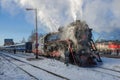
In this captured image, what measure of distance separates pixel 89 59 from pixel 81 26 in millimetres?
3185

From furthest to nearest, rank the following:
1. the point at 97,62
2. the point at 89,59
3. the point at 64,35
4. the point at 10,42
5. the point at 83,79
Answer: the point at 10,42 → the point at 64,35 → the point at 97,62 → the point at 89,59 → the point at 83,79

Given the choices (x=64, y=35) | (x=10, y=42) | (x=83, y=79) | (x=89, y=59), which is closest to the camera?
(x=83, y=79)

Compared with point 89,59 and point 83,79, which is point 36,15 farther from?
point 83,79

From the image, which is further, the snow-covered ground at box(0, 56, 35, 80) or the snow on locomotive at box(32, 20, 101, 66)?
the snow on locomotive at box(32, 20, 101, 66)

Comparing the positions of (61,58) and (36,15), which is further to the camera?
(36,15)

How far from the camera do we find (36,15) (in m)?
35.1

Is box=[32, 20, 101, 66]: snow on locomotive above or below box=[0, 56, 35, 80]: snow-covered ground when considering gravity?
above

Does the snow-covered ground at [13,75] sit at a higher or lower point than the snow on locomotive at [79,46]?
lower

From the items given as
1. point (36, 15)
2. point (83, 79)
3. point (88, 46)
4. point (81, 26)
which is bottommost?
point (83, 79)

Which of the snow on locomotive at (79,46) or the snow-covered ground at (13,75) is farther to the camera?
the snow on locomotive at (79,46)

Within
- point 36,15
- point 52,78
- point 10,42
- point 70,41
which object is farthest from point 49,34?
point 10,42

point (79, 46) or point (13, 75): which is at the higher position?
point (79, 46)

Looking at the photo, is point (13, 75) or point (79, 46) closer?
point (13, 75)

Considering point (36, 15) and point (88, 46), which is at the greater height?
point (36, 15)
